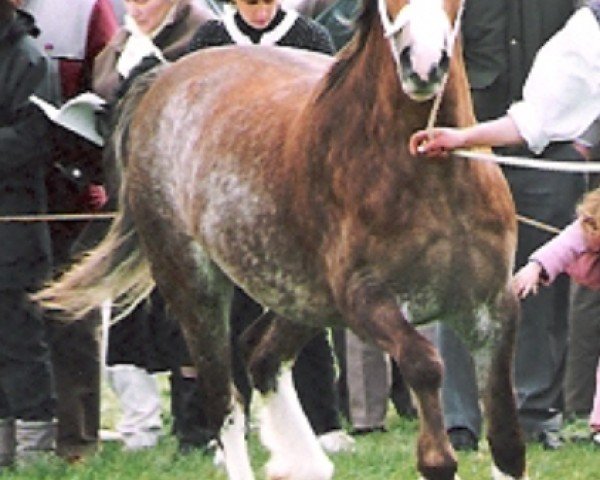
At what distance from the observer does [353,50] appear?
766 centimetres

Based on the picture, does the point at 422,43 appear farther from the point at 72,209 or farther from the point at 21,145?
the point at 72,209

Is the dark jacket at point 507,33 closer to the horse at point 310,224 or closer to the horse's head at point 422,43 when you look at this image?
the horse at point 310,224

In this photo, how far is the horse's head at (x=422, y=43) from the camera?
22.4 ft

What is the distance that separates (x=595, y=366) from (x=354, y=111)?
→ 3.66m

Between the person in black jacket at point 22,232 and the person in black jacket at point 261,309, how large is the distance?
812 millimetres

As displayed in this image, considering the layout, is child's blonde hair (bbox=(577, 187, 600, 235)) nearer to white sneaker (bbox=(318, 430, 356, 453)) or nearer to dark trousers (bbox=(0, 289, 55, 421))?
white sneaker (bbox=(318, 430, 356, 453))

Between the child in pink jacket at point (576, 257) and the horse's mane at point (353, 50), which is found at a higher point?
the horse's mane at point (353, 50)

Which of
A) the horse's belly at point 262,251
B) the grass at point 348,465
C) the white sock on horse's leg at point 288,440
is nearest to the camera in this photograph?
the horse's belly at point 262,251

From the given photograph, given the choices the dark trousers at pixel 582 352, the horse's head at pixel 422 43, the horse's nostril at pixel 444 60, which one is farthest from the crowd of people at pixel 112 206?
the horse's nostril at pixel 444 60

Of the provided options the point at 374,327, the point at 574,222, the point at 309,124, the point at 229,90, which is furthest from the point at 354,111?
the point at 574,222

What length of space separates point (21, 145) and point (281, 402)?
1.61 metres

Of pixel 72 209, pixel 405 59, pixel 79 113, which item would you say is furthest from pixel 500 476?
pixel 72 209

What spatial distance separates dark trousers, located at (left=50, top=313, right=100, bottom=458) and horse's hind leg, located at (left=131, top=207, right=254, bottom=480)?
3.13 ft

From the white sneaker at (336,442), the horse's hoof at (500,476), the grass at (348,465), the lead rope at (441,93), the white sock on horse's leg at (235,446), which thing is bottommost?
the white sneaker at (336,442)
